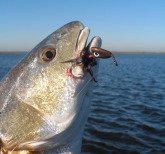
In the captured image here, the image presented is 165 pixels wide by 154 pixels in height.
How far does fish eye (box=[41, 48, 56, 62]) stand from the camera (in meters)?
4.06

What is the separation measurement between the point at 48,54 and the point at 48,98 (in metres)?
0.54

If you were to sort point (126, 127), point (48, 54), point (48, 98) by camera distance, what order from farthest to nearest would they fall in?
1. point (126, 127)
2. point (48, 54)
3. point (48, 98)

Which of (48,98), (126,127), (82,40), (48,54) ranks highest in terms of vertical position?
(82,40)

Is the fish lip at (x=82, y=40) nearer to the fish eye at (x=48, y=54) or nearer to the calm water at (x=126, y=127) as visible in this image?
the fish eye at (x=48, y=54)

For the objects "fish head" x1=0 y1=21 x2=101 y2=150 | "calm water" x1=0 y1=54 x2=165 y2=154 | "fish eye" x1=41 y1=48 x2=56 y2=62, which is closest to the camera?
"fish head" x1=0 y1=21 x2=101 y2=150

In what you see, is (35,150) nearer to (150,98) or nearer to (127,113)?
(127,113)

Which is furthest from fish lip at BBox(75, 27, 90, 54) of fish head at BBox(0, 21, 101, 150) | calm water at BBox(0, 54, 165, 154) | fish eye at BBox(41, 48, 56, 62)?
calm water at BBox(0, 54, 165, 154)

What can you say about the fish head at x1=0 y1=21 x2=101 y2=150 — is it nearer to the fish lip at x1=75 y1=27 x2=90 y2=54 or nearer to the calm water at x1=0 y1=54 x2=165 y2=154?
the fish lip at x1=75 y1=27 x2=90 y2=54

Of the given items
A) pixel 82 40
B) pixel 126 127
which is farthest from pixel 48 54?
pixel 126 127

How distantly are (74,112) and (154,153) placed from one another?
20.7 ft

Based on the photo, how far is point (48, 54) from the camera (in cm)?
409

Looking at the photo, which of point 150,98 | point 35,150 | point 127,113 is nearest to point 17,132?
point 35,150

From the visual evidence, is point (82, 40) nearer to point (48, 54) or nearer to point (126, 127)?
point (48, 54)

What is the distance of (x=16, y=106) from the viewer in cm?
398
